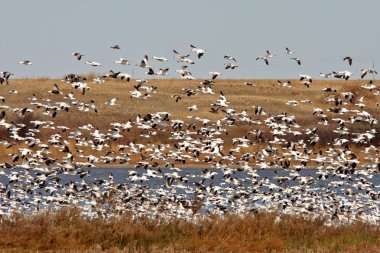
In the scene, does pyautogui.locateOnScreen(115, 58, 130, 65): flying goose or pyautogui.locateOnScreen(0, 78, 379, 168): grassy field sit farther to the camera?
pyautogui.locateOnScreen(0, 78, 379, 168): grassy field

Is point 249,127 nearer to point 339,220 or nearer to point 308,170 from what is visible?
point 308,170

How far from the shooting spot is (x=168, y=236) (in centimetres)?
1767

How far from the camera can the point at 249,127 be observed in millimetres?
57656

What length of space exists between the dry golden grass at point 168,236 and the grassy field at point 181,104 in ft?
103

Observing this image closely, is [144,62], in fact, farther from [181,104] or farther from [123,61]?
[181,104]

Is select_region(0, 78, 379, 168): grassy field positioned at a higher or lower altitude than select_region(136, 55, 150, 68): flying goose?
lower

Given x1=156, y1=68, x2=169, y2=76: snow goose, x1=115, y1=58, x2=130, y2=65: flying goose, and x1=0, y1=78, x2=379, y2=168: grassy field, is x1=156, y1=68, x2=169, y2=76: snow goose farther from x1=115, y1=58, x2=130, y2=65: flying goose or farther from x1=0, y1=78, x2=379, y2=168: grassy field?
x1=0, y1=78, x2=379, y2=168: grassy field

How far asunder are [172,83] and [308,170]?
5156cm

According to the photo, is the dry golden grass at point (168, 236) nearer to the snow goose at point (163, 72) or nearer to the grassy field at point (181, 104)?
the snow goose at point (163, 72)

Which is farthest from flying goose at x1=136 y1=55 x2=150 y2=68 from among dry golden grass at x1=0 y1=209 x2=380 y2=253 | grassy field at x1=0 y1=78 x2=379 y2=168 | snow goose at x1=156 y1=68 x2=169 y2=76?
grassy field at x1=0 y1=78 x2=379 y2=168

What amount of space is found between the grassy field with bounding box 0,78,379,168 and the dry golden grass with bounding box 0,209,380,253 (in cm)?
3126

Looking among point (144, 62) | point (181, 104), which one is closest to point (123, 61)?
point (144, 62)

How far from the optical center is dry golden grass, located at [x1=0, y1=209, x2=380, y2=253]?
16.6 meters

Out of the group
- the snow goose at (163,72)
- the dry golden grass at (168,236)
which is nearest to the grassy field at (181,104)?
the snow goose at (163,72)
